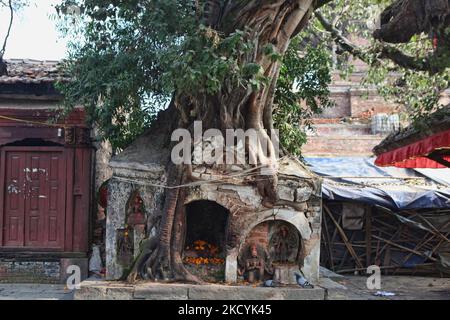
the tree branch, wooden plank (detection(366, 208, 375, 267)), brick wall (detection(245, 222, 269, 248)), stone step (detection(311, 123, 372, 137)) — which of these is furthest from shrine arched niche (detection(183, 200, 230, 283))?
stone step (detection(311, 123, 372, 137))

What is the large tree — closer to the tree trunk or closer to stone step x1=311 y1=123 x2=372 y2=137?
the tree trunk

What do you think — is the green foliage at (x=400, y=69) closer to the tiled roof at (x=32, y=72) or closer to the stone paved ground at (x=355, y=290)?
the stone paved ground at (x=355, y=290)

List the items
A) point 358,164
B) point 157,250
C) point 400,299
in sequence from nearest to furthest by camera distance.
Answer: point 157,250
point 400,299
point 358,164

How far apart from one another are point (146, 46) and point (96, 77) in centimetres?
105

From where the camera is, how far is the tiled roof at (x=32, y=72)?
1130 cm

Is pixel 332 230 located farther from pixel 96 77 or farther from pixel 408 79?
pixel 96 77

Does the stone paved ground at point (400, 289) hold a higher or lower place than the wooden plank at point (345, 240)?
lower

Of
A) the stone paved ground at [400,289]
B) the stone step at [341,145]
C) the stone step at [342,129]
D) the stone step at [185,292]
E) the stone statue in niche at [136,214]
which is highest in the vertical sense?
the stone step at [342,129]

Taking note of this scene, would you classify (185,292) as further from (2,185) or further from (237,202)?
(2,185)

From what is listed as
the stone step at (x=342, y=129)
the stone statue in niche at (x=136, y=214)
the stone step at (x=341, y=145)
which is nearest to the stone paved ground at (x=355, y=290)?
the stone statue in niche at (x=136, y=214)

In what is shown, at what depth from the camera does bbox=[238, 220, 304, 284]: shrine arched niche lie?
32.8ft

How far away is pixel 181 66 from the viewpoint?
8344mm
